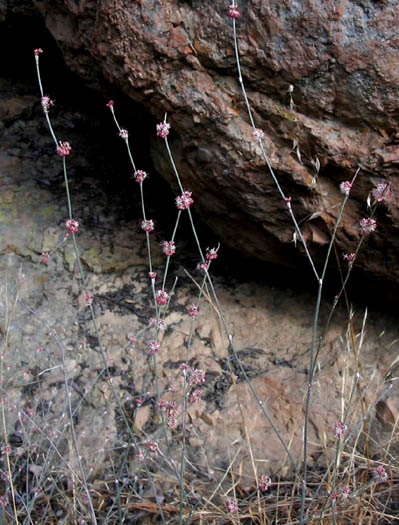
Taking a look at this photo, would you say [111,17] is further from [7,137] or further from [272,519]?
[272,519]

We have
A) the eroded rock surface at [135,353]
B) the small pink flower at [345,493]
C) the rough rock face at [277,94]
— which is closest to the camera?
the small pink flower at [345,493]

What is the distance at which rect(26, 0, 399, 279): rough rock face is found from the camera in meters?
2.10

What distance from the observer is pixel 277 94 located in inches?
88.2

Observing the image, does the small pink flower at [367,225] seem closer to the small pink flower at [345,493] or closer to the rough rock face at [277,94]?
the rough rock face at [277,94]

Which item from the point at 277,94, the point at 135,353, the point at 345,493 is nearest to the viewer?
the point at 345,493

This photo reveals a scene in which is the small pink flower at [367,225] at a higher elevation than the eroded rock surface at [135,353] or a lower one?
higher

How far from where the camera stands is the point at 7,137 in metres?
3.18

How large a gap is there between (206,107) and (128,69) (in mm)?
344

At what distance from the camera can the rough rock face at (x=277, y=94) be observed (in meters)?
2.10

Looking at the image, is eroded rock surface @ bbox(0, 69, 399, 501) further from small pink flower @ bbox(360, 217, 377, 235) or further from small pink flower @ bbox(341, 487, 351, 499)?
small pink flower @ bbox(360, 217, 377, 235)

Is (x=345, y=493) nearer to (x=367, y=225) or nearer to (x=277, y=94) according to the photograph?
(x=367, y=225)

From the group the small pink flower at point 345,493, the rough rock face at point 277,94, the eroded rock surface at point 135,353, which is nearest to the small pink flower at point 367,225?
the rough rock face at point 277,94

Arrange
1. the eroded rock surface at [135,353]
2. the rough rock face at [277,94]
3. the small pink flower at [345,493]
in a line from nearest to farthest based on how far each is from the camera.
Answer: the small pink flower at [345,493]
the rough rock face at [277,94]
the eroded rock surface at [135,353]

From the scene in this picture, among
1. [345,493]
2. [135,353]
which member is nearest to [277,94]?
[135,353]
